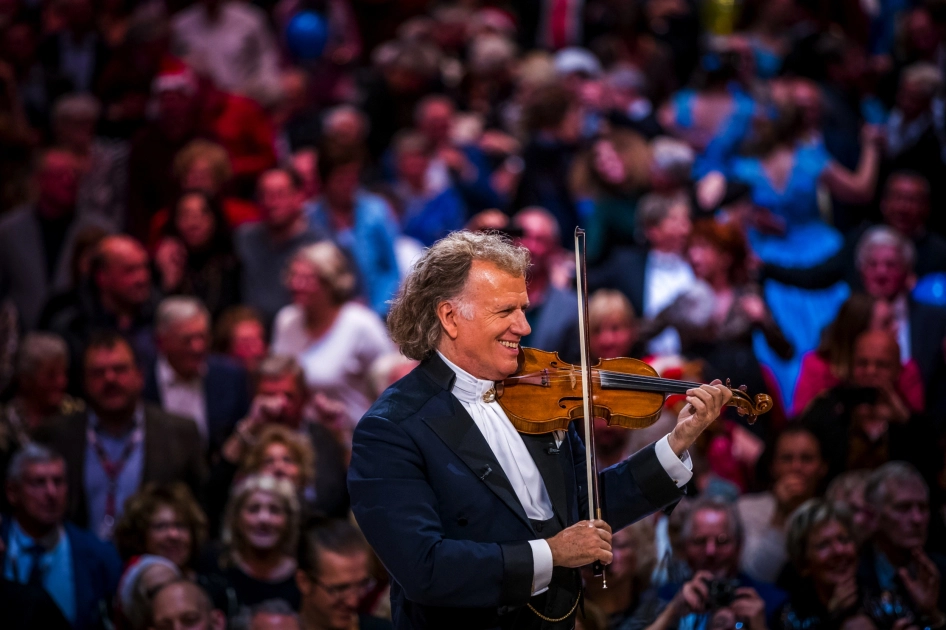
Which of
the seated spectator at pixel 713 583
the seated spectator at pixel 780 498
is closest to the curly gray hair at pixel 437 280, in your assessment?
the seated spectator at pixel 713 583

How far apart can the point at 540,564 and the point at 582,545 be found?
10 centimetres

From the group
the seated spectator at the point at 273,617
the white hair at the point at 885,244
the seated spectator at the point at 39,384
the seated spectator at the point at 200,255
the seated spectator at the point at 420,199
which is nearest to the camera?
the seated spectator at the point at 273,617

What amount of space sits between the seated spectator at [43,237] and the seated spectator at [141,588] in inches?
113

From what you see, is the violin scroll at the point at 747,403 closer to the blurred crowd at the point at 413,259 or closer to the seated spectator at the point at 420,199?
the blurred crowd at the point at 413,259

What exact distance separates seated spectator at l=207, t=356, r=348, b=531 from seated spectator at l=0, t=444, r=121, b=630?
27.7 inches

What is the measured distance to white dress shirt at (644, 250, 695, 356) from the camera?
682cm

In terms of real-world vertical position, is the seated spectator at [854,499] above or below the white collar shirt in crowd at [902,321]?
below

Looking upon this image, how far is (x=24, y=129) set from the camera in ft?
27.6

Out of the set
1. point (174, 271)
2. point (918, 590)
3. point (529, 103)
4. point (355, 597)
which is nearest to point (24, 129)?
point (174, 271)

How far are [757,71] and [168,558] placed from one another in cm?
606

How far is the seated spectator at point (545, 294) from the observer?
633cm

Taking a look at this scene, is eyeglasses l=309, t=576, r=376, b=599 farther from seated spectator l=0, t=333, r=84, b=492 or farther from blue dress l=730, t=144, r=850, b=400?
blue dress l=730, t=144, r=850, b=400

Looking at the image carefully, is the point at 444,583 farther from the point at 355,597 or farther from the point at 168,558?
the point at 168,558

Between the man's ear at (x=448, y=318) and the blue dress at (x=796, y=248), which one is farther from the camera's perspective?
the blue dress at (x=796, y=248)
